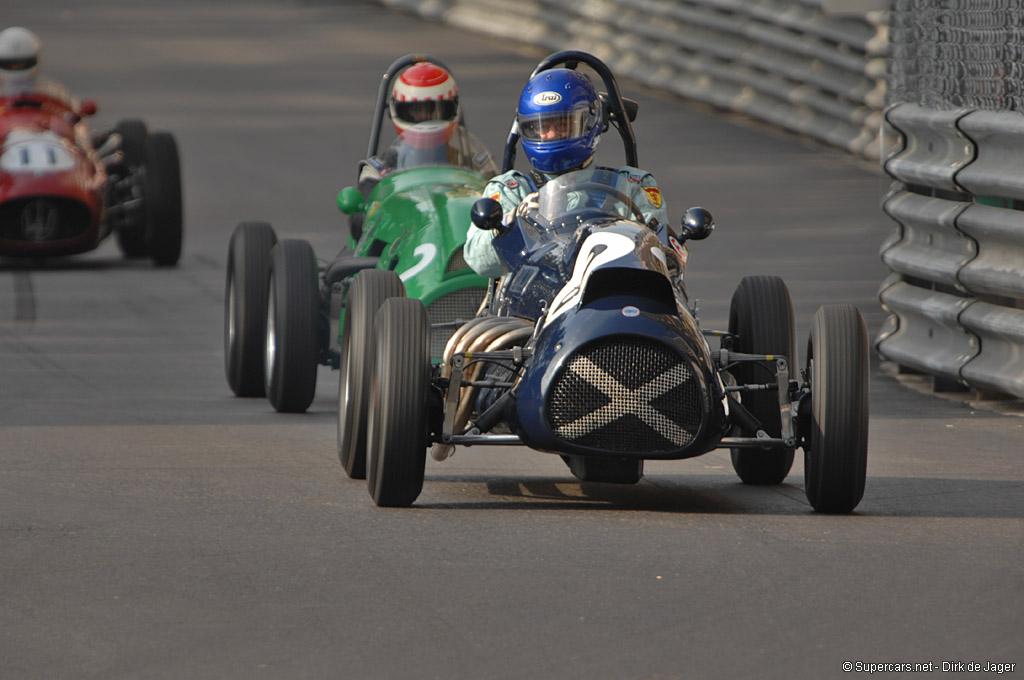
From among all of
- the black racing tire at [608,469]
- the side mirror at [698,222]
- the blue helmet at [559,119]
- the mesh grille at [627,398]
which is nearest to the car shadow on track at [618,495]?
the black racing tire at [608,469]

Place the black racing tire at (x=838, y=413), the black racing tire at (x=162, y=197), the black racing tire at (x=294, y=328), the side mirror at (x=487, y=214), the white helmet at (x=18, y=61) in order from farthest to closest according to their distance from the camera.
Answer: the black racing tire at (x=162, y=197) → the white helmet at (x=18, y=61) → the black racing tire at (x=294, y=328) → the side mirror at (x=487, y=214) → the black racing tire at (x=838, y=413)

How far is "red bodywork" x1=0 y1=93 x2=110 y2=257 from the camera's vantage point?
568 inches

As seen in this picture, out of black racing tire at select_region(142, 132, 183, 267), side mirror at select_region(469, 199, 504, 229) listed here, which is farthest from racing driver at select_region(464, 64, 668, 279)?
black racing tire at select_region(142, 132, 183, 267)

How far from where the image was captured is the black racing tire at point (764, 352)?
722 centimetres

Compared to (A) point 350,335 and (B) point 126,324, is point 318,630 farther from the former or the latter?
(B) point 126,324

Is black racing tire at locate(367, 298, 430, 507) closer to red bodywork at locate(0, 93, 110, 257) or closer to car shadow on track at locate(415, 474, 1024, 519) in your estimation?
car shadow on track at locate(415, 474, 1024, 519)

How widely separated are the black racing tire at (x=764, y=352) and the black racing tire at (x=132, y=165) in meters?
9.01

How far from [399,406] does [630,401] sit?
78 cm

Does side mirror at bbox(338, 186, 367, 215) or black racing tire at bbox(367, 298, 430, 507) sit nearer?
black racing tire at bbox(367, 298, 430, 507)

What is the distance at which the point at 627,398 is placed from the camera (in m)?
6.14

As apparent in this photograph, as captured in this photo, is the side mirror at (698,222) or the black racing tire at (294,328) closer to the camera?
the side mirror at (698,222)

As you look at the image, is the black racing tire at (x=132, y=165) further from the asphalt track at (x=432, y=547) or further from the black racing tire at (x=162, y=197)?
the asphalt track at (x=432, y=547)

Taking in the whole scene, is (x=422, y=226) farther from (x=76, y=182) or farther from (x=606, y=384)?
(x=76, y=182)

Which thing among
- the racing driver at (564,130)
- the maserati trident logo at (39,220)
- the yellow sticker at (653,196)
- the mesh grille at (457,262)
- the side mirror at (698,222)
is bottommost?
the maserati trident logo at (39,220)
